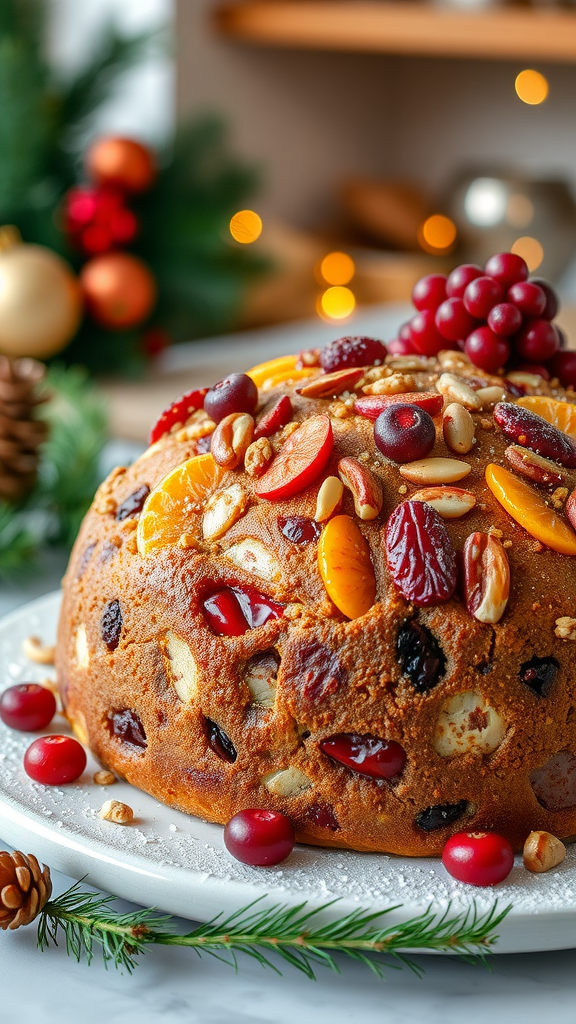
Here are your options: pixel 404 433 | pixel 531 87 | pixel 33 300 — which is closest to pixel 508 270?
pixel 404 433

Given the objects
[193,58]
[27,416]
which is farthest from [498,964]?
[193,58]

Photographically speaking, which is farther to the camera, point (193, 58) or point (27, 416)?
point (193, 58)

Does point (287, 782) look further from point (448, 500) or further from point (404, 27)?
point (404, 27)

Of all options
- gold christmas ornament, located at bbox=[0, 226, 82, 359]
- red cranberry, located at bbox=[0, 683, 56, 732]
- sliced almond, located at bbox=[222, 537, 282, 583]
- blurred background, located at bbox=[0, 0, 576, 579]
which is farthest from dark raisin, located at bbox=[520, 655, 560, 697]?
gold christmas ornament, located at bbox=[0, 226, 82, 359]

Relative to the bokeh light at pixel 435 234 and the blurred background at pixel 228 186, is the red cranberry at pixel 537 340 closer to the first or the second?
the blurred background at pixel 228 186

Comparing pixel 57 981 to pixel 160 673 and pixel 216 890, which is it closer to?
pixel 216 890

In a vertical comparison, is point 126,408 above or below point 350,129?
below

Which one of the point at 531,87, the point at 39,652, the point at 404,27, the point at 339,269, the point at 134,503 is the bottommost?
the point at 39,652
